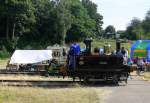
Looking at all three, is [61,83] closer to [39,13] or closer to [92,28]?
[39,13]

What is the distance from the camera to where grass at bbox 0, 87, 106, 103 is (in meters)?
19.6

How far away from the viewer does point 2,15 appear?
330 feet

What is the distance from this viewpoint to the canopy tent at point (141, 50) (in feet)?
152

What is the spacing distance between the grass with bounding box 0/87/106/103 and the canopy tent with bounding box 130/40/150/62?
23236mm

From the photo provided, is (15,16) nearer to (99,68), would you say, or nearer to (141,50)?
(141,50)

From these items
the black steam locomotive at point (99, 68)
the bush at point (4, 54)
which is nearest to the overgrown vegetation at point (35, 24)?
the bush at point (4, 54)

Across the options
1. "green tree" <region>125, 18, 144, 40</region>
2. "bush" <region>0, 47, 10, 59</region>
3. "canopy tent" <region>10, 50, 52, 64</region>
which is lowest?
"bush" <region>0, 47, 10, 59</region>

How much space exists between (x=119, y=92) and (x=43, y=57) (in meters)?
22.0

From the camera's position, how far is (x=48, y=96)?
21031 mm

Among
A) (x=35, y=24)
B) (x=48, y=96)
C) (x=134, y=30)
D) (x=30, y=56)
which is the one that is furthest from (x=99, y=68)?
(x=134, y=30)

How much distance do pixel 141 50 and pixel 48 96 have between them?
26716 mm

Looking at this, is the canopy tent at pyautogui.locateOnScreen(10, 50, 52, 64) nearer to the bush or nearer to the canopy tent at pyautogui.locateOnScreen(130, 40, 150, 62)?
the canopy tent at pyautogui.locateOnScreen(130, 40, 150, 62)

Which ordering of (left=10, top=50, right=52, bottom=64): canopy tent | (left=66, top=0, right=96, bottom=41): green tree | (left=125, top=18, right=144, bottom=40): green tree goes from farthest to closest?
(left=125, top=18, right=144, bottom=40): green tree
(left=66, top=0, right=96, bottom=41): green tree
(left=10, top=50, right=52, bottom=64): canopy tent

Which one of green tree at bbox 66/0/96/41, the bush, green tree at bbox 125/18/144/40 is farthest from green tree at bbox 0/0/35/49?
green tree at bbox 125/18/144/40
